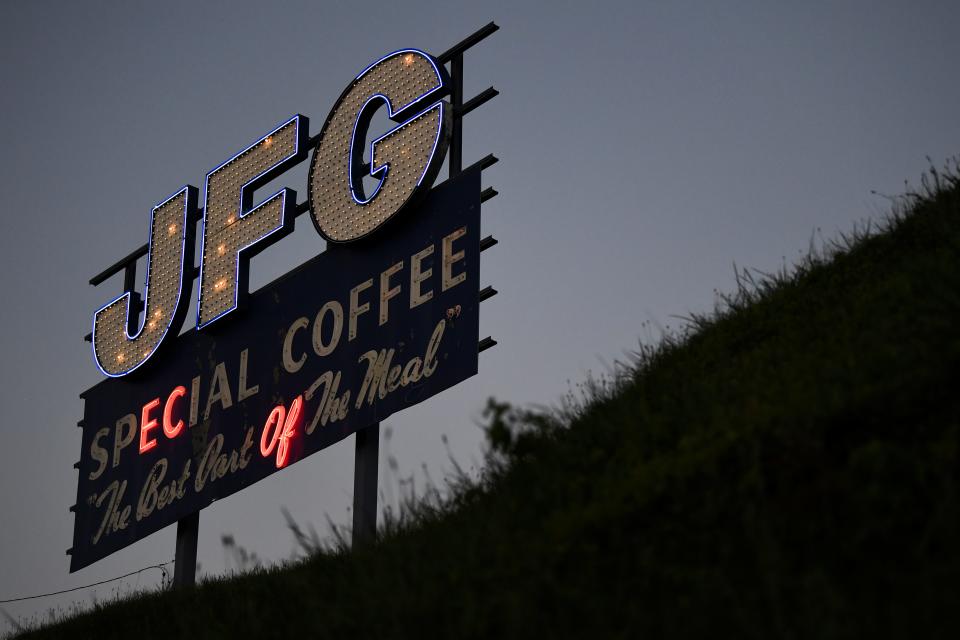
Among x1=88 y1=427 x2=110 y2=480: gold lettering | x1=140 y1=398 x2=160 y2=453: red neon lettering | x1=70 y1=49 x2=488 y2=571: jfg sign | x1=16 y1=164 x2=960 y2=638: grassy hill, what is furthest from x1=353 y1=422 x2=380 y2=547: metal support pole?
x1=88 y1=427 x2=110 y2=480: gold lettering

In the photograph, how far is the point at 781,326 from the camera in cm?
903

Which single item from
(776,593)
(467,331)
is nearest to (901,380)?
(776,593)

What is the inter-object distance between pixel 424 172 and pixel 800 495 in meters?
7.12

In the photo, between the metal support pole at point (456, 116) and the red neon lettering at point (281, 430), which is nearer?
the metal support pole at point (456, 116)

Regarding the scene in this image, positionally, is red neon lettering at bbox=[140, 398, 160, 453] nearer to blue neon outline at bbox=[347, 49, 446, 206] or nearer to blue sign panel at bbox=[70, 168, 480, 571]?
blue sign panel at bbox=[70, 168, 480, 571]

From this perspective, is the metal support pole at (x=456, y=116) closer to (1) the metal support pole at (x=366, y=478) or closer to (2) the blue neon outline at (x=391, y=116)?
A: (2) the blue neon outline at (x=391, y=116)

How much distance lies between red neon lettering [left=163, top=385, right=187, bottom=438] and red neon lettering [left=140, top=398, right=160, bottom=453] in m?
0.24

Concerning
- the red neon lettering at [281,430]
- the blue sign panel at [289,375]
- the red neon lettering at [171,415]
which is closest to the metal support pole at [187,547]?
the blue sign panel at [289,375]

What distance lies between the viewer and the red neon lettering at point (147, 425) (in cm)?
1559

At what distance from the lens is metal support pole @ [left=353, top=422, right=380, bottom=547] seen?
12.0 m

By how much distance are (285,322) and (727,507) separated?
27.3 feet

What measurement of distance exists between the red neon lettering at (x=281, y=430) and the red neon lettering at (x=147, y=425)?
8.80ft

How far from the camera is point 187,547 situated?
1483 centimetres

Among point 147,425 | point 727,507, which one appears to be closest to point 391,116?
point 147,425
